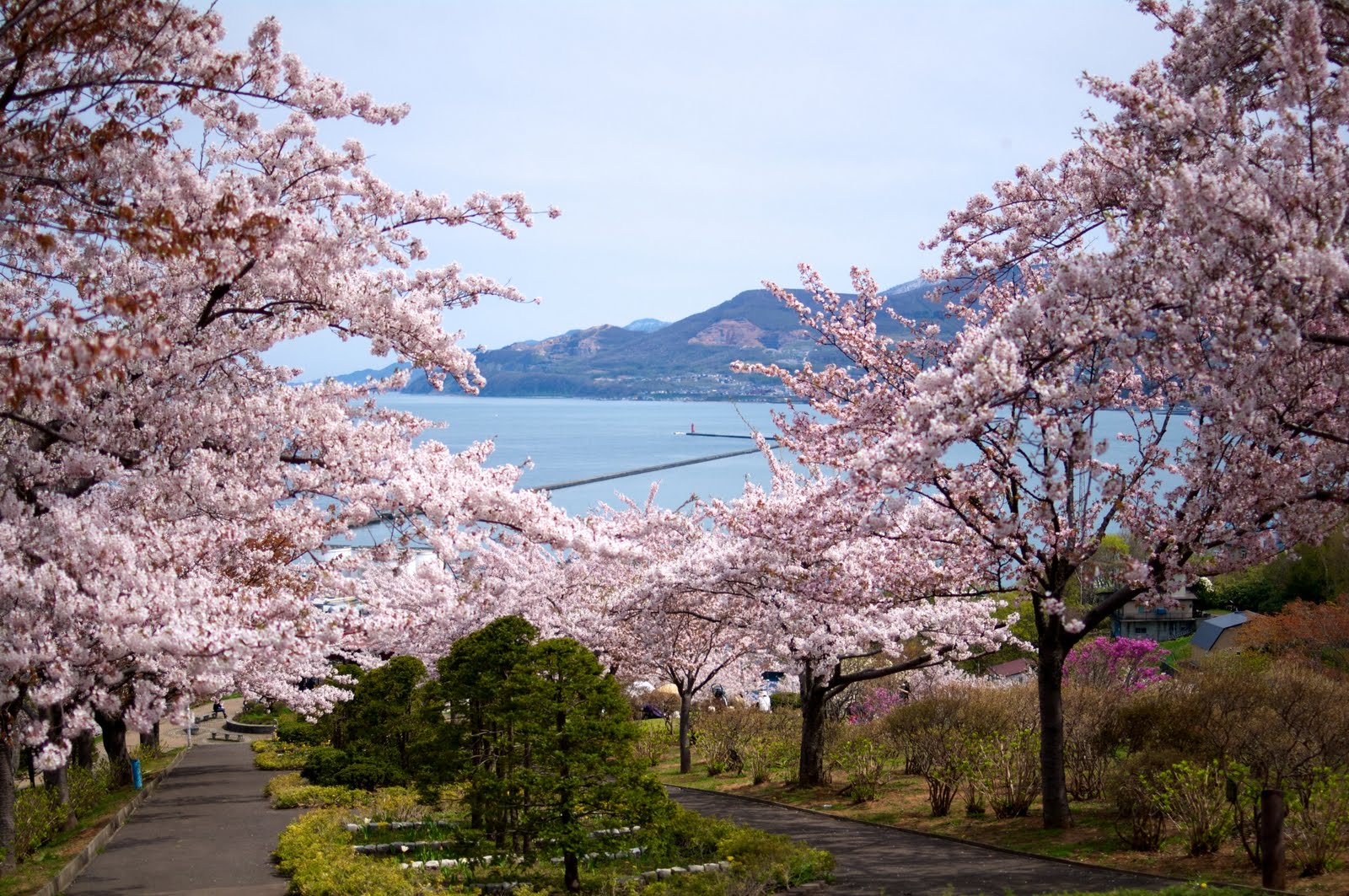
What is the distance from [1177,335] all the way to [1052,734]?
6783mm

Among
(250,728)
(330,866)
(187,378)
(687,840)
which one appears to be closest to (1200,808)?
(687,840)

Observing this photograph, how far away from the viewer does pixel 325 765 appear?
18781mm

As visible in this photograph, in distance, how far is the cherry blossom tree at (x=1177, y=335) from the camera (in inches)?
245

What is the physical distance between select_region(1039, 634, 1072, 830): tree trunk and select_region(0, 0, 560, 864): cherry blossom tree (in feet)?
19.1

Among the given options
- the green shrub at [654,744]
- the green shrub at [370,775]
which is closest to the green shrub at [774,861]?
the green shrub at [370,775]

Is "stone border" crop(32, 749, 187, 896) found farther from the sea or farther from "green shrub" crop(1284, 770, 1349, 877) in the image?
"green shrub" crop(1284, 770, 1349, 877)

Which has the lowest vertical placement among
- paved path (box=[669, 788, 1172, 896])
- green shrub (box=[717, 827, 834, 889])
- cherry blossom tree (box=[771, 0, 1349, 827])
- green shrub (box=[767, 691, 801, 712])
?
green shrub (box=[767, 691, 801, 712])

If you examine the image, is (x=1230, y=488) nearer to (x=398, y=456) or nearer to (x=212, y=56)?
(x=398, y=456)

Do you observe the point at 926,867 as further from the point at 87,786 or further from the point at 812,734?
the point at 87,786

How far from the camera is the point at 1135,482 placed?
32.0 ft

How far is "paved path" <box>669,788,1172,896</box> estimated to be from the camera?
9148 millimetres

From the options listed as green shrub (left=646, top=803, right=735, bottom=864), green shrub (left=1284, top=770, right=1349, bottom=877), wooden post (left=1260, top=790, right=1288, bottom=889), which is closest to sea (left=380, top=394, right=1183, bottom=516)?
green shrub (left=1284, top=770, right=1349, bottom=877)

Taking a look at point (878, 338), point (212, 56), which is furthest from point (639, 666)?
point (212, 56)

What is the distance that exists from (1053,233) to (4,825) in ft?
43.3
